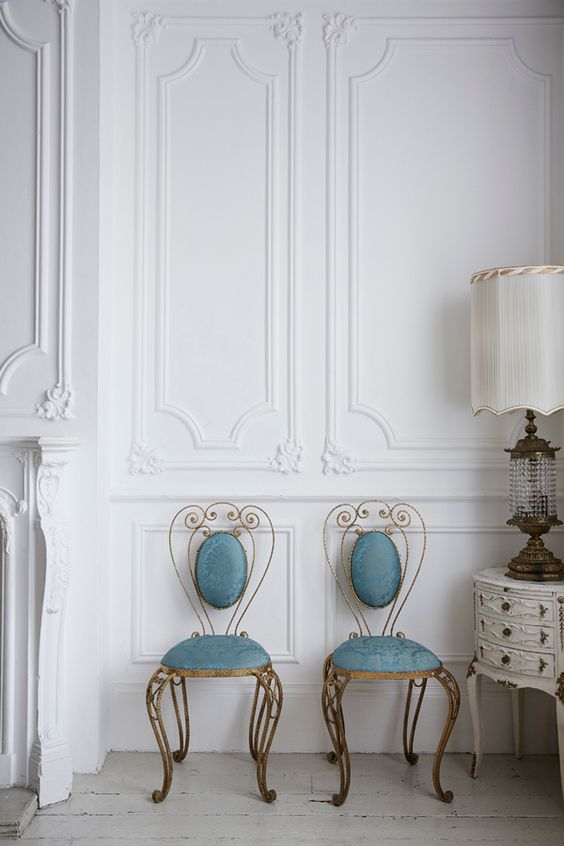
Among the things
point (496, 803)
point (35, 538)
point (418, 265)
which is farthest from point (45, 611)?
point (418, 265)

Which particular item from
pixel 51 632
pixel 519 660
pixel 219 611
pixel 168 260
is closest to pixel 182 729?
pixel 219 611

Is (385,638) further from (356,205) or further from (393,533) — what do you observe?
(356,205)

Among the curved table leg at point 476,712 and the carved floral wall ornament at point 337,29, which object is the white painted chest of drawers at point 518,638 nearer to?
the curved table leg at point 476,712

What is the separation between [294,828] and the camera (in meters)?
2.69

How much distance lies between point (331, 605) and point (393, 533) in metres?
0.41

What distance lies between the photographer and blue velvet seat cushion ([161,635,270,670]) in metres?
2.83

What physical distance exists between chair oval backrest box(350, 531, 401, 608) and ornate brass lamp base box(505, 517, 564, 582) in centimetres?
46

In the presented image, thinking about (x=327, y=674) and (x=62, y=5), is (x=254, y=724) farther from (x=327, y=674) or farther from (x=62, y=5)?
(x=62, y=5)

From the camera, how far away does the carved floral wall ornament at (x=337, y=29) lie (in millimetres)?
3381

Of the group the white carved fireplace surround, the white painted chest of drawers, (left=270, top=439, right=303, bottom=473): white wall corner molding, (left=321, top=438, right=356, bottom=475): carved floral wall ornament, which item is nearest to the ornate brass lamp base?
the white painted chest of drawers

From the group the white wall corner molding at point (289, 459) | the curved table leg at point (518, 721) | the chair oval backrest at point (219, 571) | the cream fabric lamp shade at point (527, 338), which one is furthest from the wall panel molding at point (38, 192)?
the curved table leg at point (518, 721)

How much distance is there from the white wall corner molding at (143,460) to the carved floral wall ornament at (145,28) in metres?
1.77

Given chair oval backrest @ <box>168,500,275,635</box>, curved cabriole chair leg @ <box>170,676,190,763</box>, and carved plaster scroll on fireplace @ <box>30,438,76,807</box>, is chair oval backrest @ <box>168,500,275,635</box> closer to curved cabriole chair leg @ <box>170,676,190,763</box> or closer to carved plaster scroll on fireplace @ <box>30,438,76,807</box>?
curved cabriole chair leg @ <box>170,676,190,763</box>

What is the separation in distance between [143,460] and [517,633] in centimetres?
168
